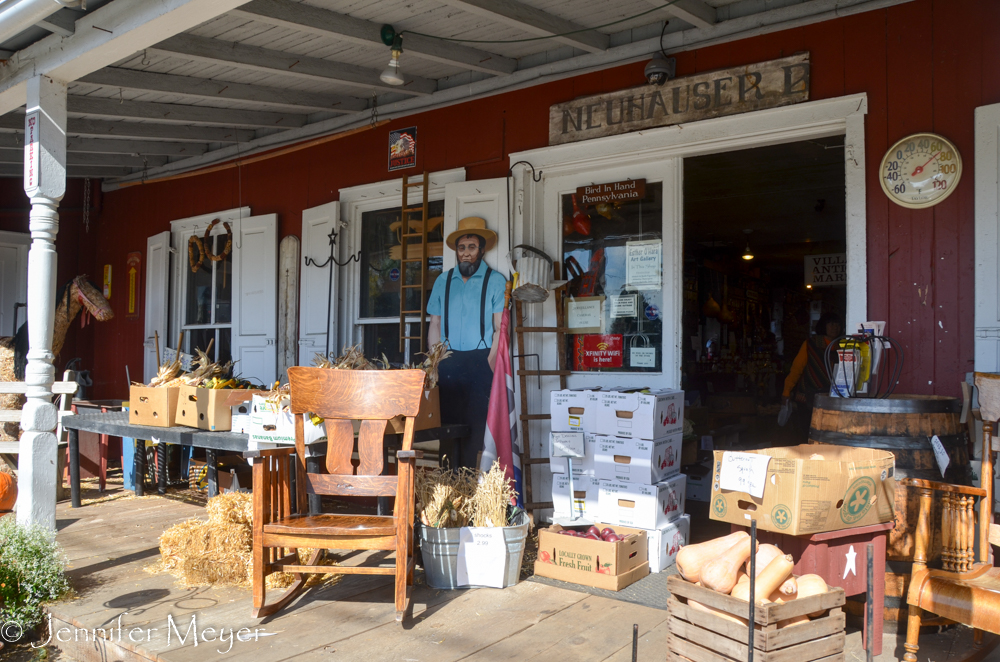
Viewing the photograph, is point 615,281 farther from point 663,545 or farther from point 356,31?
point 356,31

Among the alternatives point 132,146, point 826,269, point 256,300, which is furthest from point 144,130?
point 826,269

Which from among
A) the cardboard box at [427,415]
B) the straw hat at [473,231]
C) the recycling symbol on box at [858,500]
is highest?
the straw hat at [473,231]

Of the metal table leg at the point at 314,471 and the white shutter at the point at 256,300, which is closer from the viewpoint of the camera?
the metal table leg at the point at 314,471

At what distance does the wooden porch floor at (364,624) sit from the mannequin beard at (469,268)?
241 cm

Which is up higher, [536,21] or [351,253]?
[536,21]

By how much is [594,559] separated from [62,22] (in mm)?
3995

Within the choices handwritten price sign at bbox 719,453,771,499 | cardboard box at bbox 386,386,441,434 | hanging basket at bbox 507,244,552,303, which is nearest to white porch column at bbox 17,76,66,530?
cardboard box at bbox 386,386,441,434

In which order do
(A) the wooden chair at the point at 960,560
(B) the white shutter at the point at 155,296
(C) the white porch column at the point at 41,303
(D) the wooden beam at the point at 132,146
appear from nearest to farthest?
(A) the wooden chair at the point at 960,560 → (C) the white porch column at the point at 41,303 → (D) the wooden beam at the point at 132,146 → (B) the white shutter at the point at 155,296

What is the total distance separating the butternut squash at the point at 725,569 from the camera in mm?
2324

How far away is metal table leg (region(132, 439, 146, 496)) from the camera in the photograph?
627cm

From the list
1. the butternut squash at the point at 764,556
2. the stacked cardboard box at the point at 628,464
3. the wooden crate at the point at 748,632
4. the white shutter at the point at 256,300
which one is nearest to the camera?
the wooden crate at the point at 748,632

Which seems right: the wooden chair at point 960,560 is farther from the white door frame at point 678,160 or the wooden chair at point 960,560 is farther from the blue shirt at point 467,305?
the blue shirt at point 467,305

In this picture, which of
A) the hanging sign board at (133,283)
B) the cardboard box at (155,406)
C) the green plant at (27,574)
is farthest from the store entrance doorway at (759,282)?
the hanging sign board at (133,283)

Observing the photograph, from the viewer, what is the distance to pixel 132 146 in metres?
7.57
